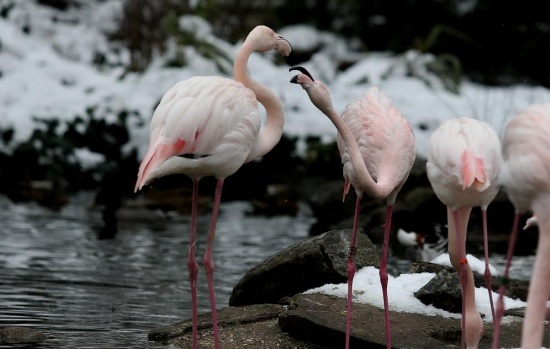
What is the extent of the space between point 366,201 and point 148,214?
2.42 m

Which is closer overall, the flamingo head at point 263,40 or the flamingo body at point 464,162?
the flamingo body at point 464,162

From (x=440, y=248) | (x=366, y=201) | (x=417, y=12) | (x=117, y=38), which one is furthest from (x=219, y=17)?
(x=440, y=248)

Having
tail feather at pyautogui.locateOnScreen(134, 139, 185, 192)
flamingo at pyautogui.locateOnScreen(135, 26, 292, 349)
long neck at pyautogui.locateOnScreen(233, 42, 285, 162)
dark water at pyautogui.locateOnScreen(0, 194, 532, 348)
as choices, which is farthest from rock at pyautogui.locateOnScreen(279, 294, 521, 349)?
tail feather at pyautogui.locateOnScreen(134, 139, 185, 192)

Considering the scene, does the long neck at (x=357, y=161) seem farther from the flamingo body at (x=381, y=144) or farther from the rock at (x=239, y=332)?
A: the rock at (x=239, y=332)

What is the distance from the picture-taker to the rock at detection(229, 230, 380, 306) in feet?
24.4

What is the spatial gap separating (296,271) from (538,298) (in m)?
3.00

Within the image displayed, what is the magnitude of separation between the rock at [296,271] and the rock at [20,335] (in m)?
1.66

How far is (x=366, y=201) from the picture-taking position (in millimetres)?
11930

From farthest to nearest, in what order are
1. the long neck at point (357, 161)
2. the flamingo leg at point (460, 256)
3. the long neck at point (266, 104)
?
the long neck at point (266, 104), the long neck at point (357, 161), the flamingo leg at point (460, 256)

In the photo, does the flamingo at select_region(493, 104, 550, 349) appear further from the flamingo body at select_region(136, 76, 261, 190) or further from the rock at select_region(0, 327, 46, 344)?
the rock at select_region(0, 327, 46, 344)

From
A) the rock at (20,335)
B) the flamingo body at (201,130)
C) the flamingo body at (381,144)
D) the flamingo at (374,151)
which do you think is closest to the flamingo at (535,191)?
the flamingo at (374,151)

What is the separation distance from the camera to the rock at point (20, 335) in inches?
248

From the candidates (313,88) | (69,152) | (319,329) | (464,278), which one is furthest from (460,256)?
(69,152)

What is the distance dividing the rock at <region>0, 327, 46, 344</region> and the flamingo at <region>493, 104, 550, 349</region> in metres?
3.00
